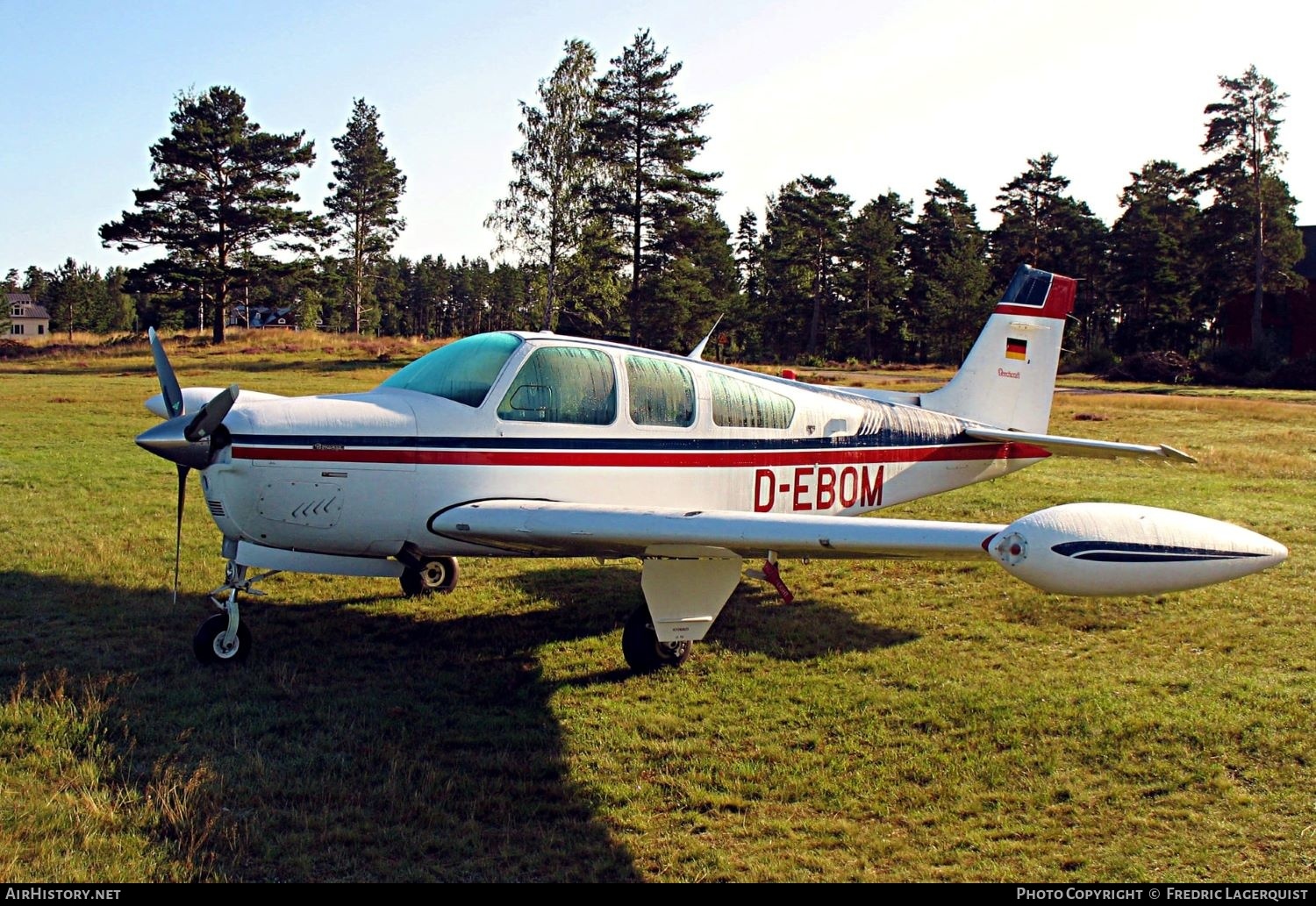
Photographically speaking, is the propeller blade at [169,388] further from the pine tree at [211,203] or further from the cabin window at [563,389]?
the pine tree at [211,203]

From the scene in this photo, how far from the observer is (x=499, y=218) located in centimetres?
4019

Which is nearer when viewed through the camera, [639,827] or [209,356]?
[639,827]

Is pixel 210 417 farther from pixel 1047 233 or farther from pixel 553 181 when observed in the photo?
pixel 1047 233

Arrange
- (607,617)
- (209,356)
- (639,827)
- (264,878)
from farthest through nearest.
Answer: (209,356) < (607,617) < (639,827) < (264,878)

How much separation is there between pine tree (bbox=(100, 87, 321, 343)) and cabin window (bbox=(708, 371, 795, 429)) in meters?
43.2

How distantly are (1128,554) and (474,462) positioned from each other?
409 cm

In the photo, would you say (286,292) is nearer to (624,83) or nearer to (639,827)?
(624,83)

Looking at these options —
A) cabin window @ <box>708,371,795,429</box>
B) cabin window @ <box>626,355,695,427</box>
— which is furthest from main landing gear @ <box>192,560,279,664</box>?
cabin window @ <box>708,371,795,429</box>

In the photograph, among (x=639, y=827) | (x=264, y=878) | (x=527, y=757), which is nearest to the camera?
(x=264, y=878)

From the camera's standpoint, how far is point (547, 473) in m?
6.71

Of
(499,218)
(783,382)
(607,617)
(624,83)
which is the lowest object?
(607,617)

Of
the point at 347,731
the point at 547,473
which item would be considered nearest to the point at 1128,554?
the point at 547,473

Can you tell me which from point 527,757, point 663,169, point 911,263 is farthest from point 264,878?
point 911,263

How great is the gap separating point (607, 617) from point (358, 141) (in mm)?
61573
